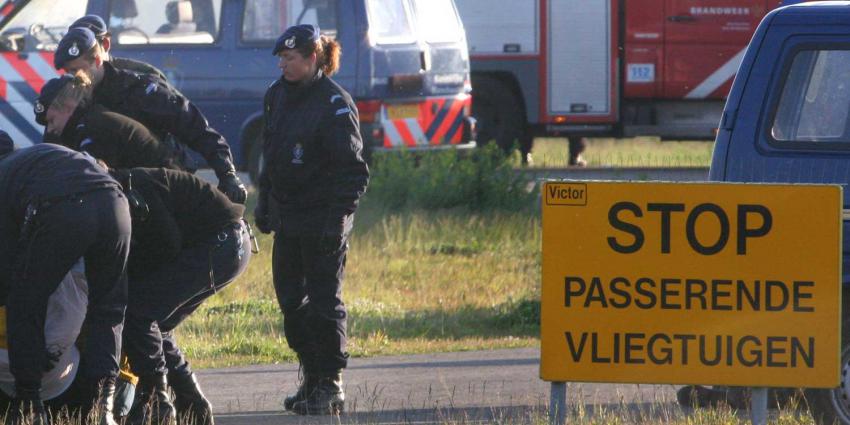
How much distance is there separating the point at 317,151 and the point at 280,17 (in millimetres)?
7368

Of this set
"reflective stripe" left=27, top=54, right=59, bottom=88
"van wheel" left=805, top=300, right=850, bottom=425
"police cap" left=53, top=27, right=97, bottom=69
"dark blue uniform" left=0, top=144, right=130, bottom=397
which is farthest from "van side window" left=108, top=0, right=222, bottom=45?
"van wheel" left=805, top=300, right=850, bottom=425

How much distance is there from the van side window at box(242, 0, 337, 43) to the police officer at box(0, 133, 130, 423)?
8.38 m

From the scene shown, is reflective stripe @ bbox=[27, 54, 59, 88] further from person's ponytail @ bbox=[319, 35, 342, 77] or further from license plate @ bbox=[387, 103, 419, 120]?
person's ponytail @ bbox=[319, 35, 342, 77]

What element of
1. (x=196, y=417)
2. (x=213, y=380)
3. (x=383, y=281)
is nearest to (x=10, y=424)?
(x=196, y=417)

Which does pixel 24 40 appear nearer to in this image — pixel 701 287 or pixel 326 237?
pixel 326 237

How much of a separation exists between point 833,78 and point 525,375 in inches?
97.2

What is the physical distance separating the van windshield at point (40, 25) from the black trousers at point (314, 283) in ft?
23.4

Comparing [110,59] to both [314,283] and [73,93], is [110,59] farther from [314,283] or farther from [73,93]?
[314,283]

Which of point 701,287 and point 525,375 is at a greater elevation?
point 701,287

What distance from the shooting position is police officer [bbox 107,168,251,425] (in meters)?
6.14

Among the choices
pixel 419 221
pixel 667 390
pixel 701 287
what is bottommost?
pixel 419 221

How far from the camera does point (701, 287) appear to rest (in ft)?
17.7

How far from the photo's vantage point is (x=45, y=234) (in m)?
5.32

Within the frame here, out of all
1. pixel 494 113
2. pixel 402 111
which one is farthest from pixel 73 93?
pixel 494 113
